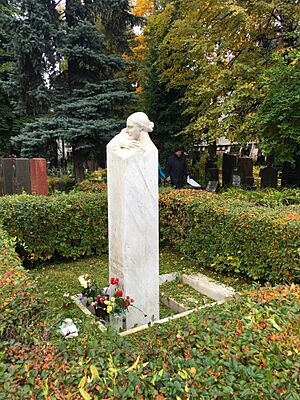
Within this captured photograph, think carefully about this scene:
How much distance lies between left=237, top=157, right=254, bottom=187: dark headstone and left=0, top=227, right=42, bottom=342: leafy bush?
9930 millimetres

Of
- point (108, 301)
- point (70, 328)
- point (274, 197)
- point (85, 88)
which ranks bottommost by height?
point (108, 301)

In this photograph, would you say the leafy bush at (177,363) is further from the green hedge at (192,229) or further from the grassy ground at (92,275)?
the green hedge at (192,229)

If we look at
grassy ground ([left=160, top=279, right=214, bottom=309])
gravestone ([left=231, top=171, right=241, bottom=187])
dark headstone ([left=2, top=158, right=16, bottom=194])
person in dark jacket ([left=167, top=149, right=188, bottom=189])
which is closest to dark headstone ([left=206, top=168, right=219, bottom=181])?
gravestone ([left=231, top=171, right=241, bottom=187])

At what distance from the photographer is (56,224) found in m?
6.61

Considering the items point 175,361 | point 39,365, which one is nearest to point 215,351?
point 175,361

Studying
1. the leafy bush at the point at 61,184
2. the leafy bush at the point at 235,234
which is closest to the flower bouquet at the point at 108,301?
the leafy bush at the point at 235,234

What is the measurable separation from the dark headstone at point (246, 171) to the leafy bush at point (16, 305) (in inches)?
391

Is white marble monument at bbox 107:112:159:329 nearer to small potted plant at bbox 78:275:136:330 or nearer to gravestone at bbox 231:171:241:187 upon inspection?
small potted plant at bbox 78:275:136:330

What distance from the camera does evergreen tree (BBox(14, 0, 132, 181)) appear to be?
10672mm

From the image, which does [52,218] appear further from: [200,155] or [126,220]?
[200,155]

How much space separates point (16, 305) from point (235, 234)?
3.94m

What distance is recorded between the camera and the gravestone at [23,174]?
8.60m

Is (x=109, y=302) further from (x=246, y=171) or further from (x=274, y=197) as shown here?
(x=246, y=171)

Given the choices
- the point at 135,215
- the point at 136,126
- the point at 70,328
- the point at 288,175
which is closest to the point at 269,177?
the point at 288,175
